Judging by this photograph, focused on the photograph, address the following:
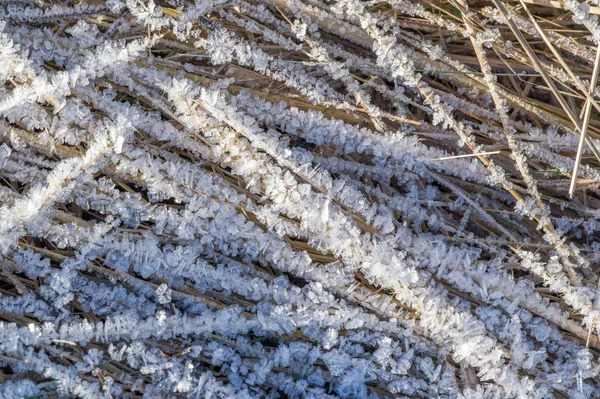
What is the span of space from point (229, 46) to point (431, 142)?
55cm

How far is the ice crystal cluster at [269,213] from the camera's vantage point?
4.16 feet

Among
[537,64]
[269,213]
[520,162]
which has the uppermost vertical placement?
[537,64]

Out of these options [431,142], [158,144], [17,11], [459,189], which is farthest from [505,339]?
[17,11]

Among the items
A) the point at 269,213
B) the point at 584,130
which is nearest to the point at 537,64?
the point at 584,130

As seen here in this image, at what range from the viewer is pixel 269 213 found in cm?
131

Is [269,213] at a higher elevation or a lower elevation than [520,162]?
lower

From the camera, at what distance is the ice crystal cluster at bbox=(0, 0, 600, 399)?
127cm

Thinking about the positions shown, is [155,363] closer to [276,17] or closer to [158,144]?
[158,144]

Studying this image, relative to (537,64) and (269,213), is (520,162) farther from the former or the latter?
(269,213)

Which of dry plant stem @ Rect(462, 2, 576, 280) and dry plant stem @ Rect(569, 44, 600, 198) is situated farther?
dry plant stem @ Rect(462, 2, 576, 280)

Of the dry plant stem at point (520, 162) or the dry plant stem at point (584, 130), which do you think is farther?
the dry plant stem at point (520, 162)

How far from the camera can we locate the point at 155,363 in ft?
4.13

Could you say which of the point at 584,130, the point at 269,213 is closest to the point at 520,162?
the point at 584,130

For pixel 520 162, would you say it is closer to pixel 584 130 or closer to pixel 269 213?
pixel 584 130
